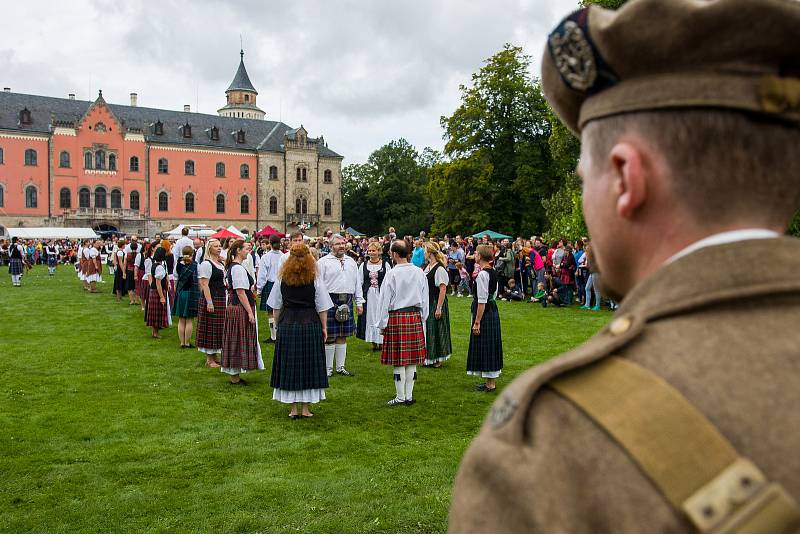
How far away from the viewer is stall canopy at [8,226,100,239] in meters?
53.9

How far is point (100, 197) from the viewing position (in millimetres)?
65250

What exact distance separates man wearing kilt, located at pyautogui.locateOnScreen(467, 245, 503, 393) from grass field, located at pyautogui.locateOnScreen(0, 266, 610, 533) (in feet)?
1.34

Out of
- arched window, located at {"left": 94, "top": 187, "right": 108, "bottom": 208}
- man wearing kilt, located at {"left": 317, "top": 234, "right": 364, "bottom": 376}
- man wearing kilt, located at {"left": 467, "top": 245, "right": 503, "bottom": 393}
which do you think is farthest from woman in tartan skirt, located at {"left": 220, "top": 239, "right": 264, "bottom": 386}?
arched window, located at {"left": 94, "top": 187, "right": 108, "bottom": 208}

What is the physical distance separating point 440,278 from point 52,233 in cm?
5449

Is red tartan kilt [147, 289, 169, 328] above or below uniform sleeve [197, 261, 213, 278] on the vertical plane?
below

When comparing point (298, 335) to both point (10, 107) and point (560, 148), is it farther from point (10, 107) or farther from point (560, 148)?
point (10, 107)

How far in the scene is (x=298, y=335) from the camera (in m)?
8.03

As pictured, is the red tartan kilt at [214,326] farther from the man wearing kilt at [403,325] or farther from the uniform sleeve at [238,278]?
the man wearing kilt at [403,325]

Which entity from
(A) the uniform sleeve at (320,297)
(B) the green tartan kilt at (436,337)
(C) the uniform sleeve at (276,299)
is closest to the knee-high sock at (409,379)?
(A) the uniform sleeve at (320,297)

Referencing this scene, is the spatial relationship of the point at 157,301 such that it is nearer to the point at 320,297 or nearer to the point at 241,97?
the point at 320,297

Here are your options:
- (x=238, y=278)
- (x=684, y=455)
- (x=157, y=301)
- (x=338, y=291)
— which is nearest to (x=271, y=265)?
(x=157, y=301)

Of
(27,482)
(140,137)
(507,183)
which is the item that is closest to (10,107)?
(140,137)

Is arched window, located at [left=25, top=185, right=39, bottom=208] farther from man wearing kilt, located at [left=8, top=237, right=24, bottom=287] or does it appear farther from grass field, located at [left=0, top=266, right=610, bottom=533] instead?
grass field, located at [left=0, top=266, right=610, bottom=533]

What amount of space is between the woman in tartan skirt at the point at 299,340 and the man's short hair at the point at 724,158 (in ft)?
23.5
